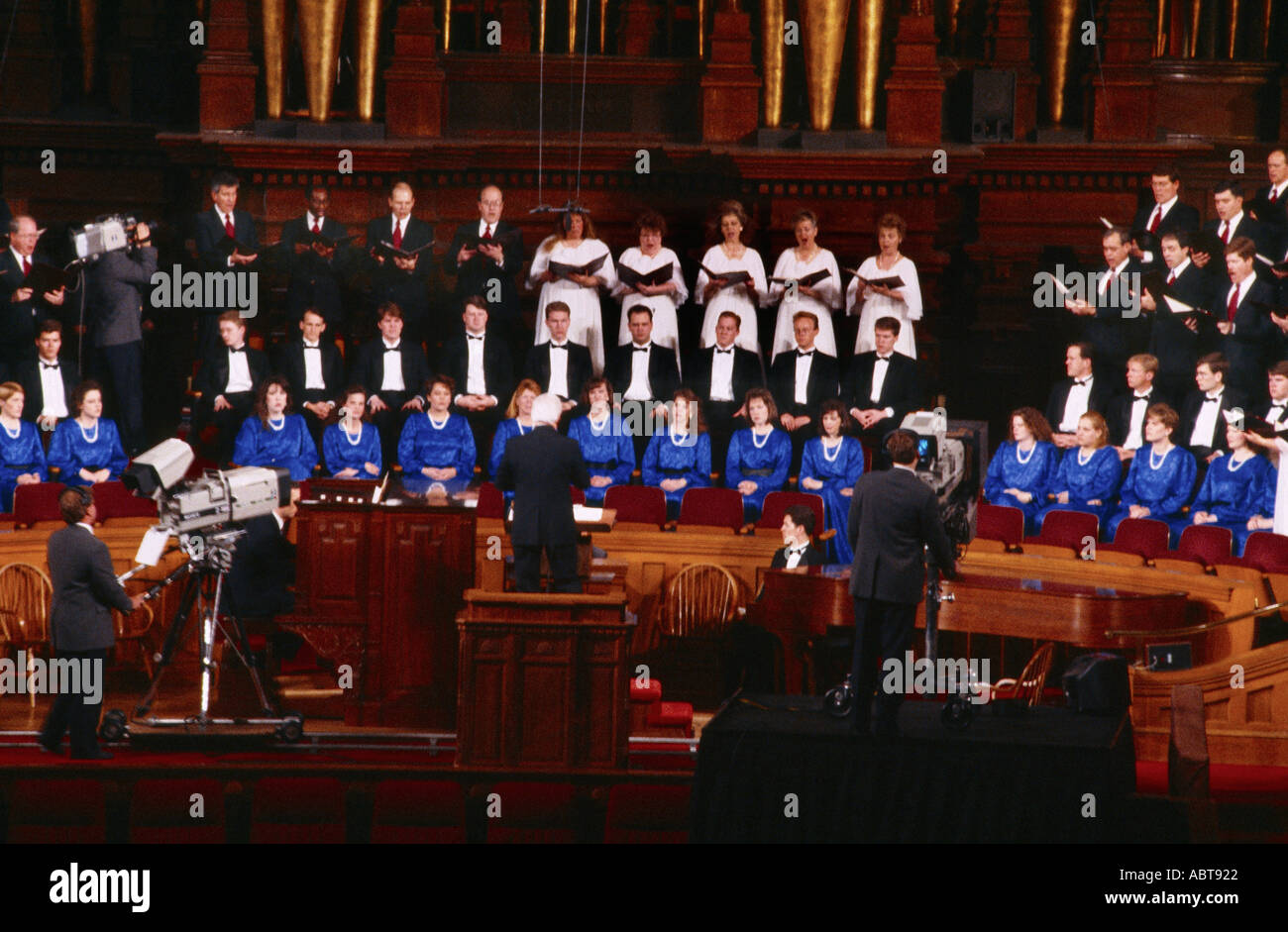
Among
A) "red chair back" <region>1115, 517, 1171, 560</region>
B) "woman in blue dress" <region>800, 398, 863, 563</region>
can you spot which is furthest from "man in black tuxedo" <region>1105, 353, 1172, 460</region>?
"woman in blue dress" <region>800, 398, 863, 563</region>

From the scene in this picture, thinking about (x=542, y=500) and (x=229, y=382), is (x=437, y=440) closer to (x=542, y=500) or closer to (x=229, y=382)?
(x=229, y=382)

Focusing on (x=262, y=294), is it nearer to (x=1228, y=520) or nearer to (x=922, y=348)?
(x=922, y=348)

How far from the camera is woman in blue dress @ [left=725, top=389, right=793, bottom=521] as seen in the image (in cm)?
1034

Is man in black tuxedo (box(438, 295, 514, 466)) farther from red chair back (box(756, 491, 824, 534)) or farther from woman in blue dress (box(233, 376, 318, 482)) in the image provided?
red chair back (box(756, 491, 824, 534))

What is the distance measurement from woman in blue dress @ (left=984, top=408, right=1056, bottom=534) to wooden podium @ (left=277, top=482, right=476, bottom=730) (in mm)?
3538

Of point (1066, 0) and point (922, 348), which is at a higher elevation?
point (1066, 0)

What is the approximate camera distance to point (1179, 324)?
1042cm

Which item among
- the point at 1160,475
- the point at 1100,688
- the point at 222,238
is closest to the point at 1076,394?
the point at 1160,475

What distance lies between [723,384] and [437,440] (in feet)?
5.68

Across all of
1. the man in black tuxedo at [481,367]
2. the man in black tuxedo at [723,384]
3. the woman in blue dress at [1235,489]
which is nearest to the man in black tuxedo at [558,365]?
the man in black tuxedo at [481,367]

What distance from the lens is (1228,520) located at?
9.56m

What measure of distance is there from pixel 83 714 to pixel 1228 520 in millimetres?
5740
